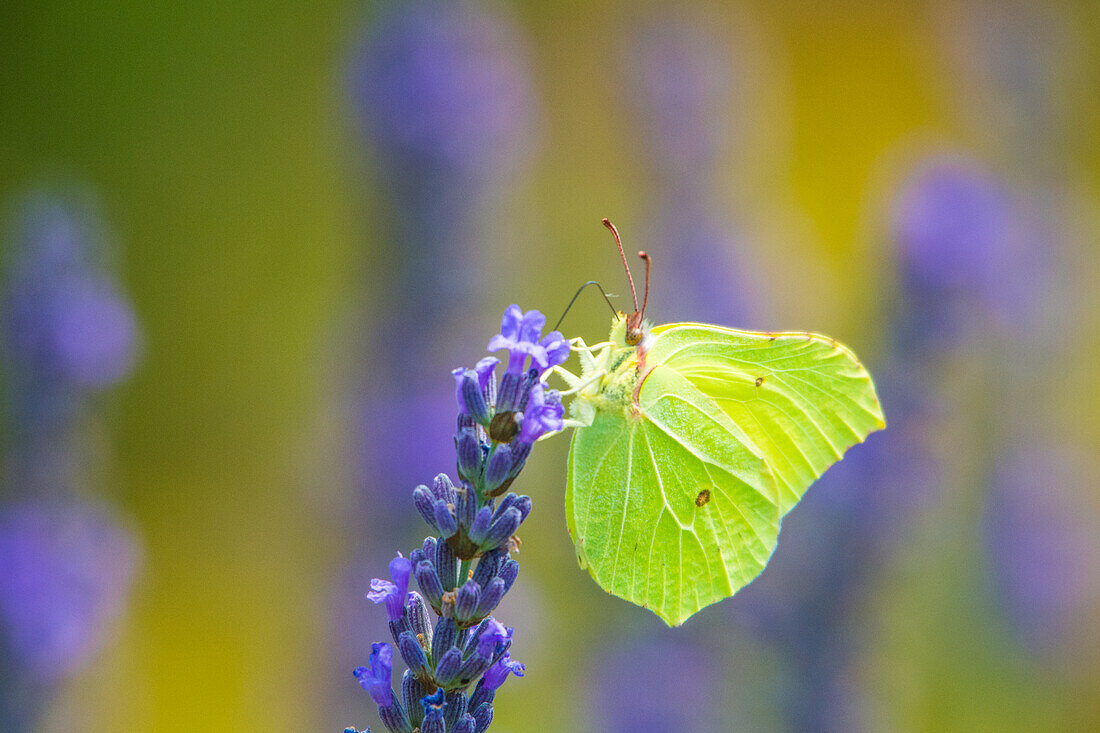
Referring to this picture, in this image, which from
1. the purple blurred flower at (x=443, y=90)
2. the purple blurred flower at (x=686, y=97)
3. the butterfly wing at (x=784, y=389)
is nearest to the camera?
the butterfly wing at (x=784, y=389)

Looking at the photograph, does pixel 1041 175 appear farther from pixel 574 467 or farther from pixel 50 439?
pixel 50 439

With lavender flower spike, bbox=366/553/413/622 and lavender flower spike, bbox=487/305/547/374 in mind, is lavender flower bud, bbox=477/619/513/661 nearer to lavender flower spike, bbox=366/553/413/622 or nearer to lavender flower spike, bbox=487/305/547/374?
lavender flower spike, bbox=366/553/413/622

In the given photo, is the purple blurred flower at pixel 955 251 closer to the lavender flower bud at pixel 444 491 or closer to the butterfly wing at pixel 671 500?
the butterfly wing at pixel 671 500

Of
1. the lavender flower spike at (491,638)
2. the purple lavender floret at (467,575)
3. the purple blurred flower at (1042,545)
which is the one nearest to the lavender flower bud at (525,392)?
the purple lavender floret at (467,575)

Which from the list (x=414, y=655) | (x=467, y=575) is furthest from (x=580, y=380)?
(x=414, y=655)

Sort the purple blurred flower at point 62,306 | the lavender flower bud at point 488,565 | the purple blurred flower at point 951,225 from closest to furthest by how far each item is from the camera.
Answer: the lavender flower bud at point 488,565
the purple blurred flower at point 62,306
the purple blurred flower at point 951,225

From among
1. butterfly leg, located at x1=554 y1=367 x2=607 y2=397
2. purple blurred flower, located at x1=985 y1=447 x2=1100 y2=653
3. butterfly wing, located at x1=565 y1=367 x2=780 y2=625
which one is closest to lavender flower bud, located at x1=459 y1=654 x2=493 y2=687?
butterfly wing, located at x1=565 y1=367 x2=780 y2=625
